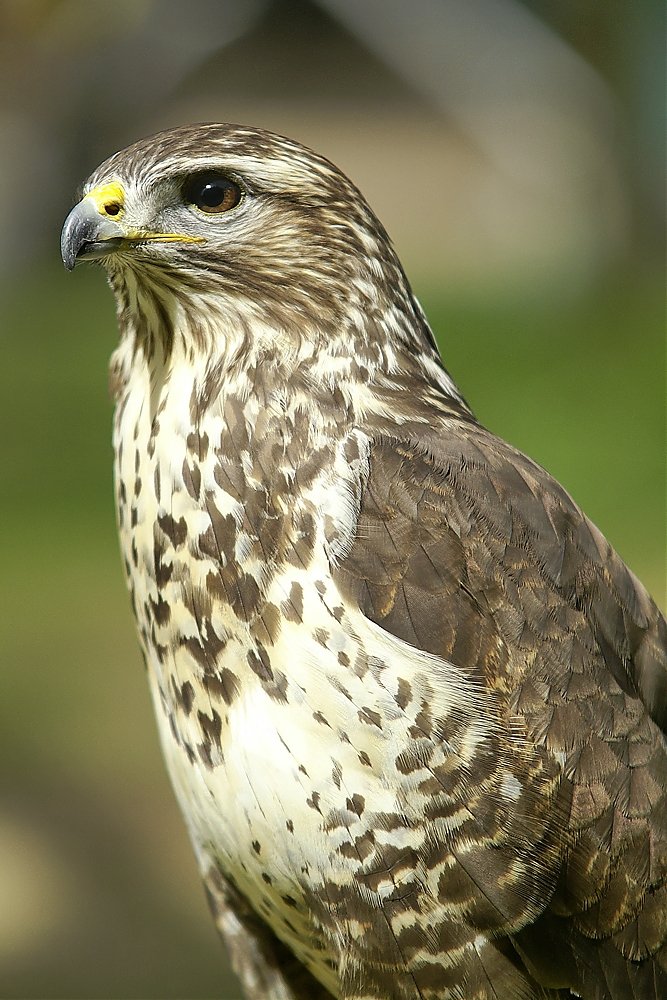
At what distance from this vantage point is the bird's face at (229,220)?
2404mm

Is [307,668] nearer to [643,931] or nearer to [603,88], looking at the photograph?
[643,931]

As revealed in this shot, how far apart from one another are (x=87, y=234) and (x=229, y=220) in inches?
10.2

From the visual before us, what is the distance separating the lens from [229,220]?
8.15 ft

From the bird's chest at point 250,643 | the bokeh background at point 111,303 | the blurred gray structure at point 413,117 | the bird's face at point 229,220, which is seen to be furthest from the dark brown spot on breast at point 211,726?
the blurred gray structure at point 413,117

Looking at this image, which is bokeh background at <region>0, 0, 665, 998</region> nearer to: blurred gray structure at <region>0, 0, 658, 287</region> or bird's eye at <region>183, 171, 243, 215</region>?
blurred gray structure at <region>0, 0, 658, 287</region>

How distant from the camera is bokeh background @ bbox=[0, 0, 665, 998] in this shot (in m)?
4.82

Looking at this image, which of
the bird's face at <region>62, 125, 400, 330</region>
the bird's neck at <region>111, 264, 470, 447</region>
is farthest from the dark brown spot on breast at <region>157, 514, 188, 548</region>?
the bird's face at <region>62, 125, 400, 330</region>

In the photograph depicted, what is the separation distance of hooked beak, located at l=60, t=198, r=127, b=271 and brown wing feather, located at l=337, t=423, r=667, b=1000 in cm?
58

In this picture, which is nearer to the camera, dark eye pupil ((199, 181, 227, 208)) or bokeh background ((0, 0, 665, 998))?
dark eye pupil ((199, 181, 227, 208))

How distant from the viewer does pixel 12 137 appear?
1191 cm

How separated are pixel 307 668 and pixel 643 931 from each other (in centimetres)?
75

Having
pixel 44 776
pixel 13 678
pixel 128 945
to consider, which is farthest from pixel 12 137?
pixel 128 945

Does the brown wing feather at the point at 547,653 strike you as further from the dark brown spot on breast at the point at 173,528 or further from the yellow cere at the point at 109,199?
the yellow cere at the point at 109,199

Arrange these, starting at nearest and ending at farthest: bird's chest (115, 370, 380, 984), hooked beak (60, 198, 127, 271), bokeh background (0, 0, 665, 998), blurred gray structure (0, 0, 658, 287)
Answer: bird's chest (115, 370, 380, 984) → hooked beak (60, 198, 127, 271) → bokeh background (0, 0, 665, 998) → blurred gray structure (0, 0, 658, 287)
